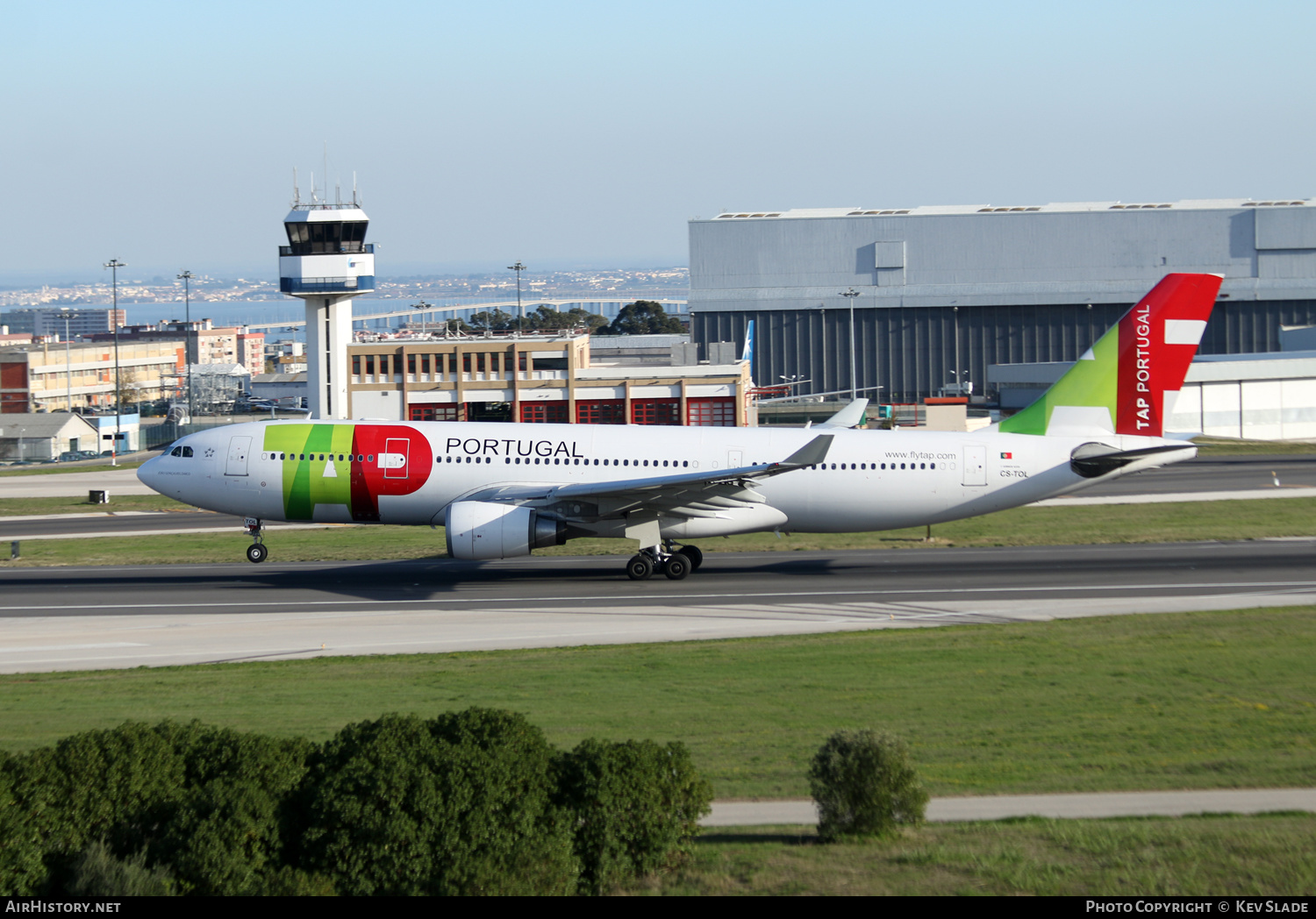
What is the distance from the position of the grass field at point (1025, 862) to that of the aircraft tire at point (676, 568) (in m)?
22.2

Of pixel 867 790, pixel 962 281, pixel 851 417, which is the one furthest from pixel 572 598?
pixel 962 281

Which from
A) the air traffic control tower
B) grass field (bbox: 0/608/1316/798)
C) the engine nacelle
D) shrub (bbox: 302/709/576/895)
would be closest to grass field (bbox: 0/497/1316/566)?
the engine nacelle

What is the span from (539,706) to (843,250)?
114484 mm

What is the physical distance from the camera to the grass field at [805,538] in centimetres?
4141

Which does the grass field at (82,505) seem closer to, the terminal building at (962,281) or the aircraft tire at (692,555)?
the aircraft tire at (692,555)

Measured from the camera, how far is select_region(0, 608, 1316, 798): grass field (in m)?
16.2

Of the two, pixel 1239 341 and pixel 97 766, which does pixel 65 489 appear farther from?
pixel 1239 341

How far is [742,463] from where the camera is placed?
3538 cm

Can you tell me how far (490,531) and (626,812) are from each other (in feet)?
71.1

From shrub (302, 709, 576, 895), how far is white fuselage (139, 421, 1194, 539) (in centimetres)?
2279

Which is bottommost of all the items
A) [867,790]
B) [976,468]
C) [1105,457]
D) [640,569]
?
[640,569]

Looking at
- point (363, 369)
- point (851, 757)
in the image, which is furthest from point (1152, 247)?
point (851, 757)

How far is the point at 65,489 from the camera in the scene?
66188mm

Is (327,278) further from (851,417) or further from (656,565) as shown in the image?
(656,565)
